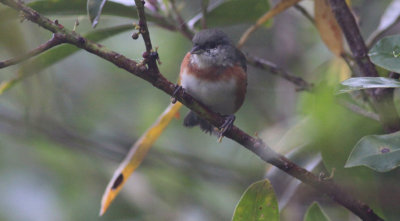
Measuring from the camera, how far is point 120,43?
4.36 metres

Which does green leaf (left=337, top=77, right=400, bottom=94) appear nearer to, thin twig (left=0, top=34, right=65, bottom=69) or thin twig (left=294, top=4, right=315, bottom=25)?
thin twig (left=0, top=34, right=65, bottom=69)

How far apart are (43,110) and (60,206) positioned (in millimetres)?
711

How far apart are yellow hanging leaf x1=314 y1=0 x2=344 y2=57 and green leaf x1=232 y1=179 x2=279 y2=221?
104 cm

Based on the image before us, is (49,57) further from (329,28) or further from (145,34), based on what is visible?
(329,28)

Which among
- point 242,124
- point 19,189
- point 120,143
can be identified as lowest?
point 19,189

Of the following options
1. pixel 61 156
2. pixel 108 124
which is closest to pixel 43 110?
pixel 61 156

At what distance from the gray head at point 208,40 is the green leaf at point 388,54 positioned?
3.58 ft

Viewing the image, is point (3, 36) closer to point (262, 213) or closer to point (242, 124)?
point (262, 213)

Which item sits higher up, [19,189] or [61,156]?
[61,156]

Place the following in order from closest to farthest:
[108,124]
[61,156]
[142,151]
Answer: [142,151] < [61,156] < [108,124]

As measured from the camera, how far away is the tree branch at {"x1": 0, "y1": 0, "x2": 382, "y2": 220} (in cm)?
156

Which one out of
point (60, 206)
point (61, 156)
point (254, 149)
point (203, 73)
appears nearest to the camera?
point (254, 149)

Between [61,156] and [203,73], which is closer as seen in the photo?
[203,73]

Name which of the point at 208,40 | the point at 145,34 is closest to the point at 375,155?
the point at 145,34
